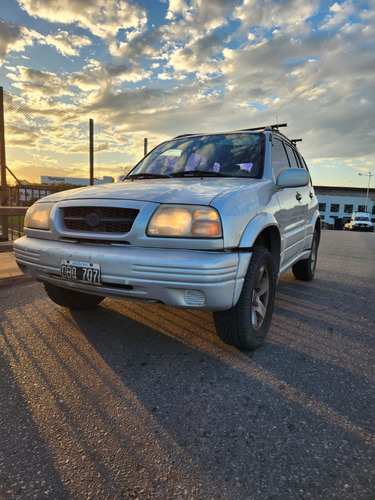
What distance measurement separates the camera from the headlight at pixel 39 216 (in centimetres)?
259

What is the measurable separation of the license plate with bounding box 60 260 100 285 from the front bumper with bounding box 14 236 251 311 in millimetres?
34

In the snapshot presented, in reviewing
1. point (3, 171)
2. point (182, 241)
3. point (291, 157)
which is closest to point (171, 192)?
point (182, 241)

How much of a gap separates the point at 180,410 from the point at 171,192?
1.33m

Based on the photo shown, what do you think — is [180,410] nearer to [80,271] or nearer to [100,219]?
[80,271]

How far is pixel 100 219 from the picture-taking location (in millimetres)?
2250

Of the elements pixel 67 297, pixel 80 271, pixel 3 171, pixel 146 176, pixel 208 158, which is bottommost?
pixel 67 297

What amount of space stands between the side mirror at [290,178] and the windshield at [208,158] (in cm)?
19

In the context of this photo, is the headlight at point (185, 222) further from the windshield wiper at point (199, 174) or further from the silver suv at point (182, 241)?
the windshield wiper at point (199, 174)

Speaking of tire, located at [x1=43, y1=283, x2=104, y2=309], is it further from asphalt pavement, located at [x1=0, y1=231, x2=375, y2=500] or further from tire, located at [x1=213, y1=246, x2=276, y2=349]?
tire, located at [x1=213, y1=246, x2=276, y2=349]

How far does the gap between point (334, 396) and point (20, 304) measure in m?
3.03

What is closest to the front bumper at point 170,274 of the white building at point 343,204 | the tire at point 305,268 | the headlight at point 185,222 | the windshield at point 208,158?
the headlight at point 185,222

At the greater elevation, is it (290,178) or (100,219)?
→ (290,178)

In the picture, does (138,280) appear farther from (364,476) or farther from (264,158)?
(264,158)

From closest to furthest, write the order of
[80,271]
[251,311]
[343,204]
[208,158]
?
[80,271] → [251,311] → [208,158] → [343,204]
